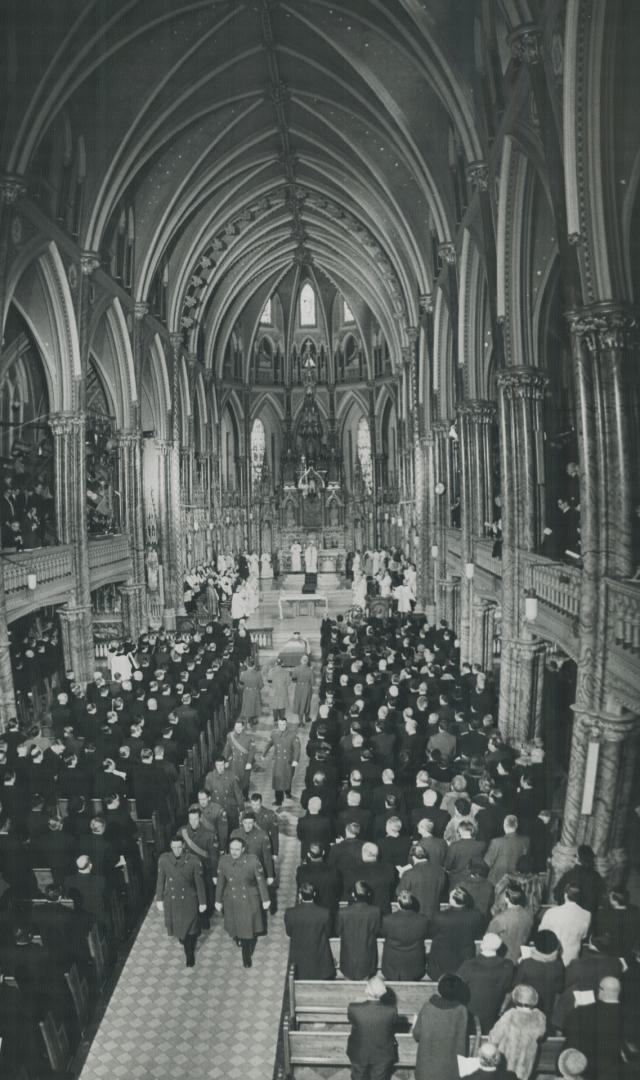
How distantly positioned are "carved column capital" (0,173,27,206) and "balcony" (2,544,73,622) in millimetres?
7954

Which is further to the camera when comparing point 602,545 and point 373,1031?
point 602,545

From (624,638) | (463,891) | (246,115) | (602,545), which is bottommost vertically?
(463,891)

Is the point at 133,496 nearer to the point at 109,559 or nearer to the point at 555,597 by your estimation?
the point at 109,559

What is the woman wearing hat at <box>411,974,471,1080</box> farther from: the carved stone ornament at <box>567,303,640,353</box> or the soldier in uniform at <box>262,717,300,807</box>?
the carved stone ornament at <box>567,303,640,353</box>

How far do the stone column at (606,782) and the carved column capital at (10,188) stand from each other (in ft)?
52.5

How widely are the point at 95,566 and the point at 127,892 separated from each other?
15962 millimetres

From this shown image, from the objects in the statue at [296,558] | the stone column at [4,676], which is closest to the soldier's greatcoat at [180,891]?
the stone column at [4,676]

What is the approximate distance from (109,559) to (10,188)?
11.8 m

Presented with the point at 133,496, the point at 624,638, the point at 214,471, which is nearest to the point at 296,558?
the point at 214,471

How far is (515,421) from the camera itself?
16156 mm

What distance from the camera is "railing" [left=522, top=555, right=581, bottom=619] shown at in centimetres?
1235

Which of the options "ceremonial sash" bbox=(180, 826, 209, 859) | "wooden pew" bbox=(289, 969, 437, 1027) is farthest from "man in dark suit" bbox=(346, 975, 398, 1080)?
"ceremonial sash" bbox=(180, 826, 209, 859)

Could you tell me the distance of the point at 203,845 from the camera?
32.1 ft

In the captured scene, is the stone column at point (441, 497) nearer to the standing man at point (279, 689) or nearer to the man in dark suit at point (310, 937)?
the standing man at point (279, 689)
